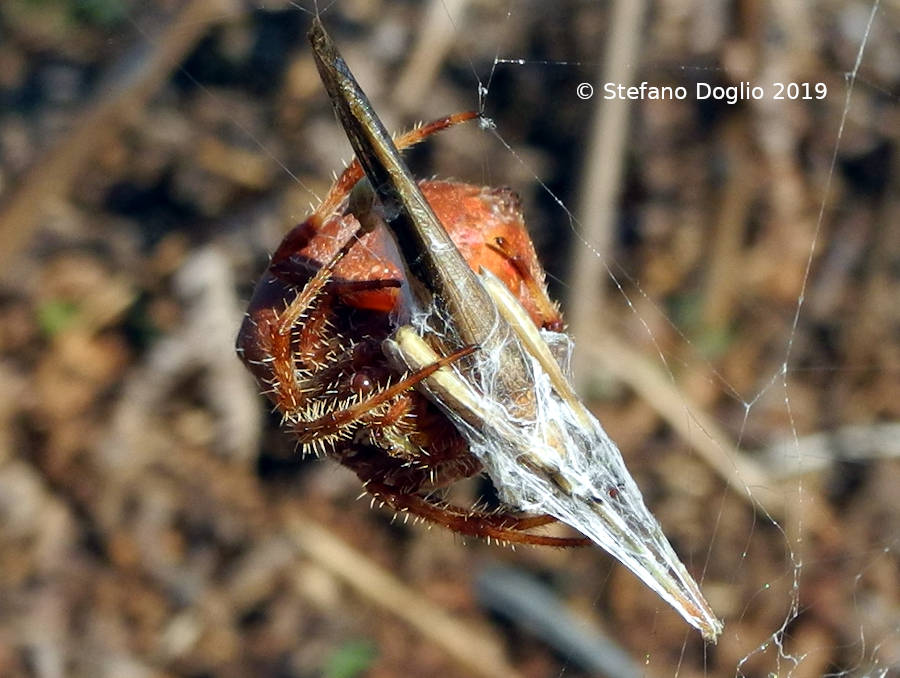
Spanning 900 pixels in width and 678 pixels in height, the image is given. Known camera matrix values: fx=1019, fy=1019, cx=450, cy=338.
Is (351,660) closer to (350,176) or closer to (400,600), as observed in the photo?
(400,600)

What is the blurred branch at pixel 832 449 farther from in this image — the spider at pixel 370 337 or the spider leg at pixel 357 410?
the spider leg at pixel 357 410

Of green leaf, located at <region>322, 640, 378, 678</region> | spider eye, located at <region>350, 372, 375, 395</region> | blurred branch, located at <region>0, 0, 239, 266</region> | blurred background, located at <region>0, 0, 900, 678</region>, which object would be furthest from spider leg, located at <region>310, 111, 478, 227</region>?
green leaf, located at <region>322, 640, 378, 678</region>

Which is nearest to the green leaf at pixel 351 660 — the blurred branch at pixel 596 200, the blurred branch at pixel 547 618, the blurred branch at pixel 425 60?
the blurred branch at pixel 547 618

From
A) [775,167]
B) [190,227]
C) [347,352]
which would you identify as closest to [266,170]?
[190,227]

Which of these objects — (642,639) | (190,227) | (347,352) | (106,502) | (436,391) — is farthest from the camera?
(190,227)

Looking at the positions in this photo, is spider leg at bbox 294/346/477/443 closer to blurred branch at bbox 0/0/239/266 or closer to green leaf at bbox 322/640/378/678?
green leaf at bbox 322/640/378/678

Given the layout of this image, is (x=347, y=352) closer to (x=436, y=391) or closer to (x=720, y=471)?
(x=436, y=391)
